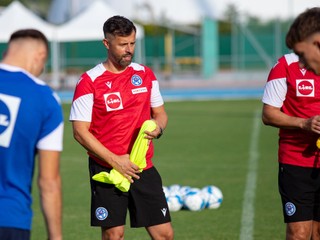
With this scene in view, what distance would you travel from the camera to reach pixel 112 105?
6637 mm

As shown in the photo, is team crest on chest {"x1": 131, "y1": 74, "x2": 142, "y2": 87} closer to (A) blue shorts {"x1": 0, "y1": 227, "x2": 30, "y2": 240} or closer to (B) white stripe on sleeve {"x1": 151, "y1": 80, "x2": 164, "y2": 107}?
(B) white stripe on sleeve {"x1": 151, "y1": 80, "x2": 164, "y2": 107}

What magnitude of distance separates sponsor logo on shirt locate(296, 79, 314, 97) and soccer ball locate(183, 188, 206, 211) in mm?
4205

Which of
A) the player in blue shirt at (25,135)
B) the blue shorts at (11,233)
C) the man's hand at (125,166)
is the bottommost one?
the blue shorts at (11,233)

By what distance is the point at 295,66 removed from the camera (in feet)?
21.0

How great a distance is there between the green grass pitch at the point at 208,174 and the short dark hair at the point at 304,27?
440 cm

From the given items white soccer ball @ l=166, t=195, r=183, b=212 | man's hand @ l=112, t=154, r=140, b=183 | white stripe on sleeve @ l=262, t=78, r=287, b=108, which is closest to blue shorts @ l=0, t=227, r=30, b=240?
man's hand @ l=112, t=154, r=140, b=183

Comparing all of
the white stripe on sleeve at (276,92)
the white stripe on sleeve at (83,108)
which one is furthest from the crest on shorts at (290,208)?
the white stripe on sleeve at (83,108)

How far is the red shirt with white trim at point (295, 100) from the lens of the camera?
251 inches

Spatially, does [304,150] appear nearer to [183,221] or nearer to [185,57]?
[183,221]

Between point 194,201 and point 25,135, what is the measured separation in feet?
20.1

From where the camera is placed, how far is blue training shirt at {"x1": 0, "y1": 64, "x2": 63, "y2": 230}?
4.41m

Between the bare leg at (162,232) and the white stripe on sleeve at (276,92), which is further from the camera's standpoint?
the bare leg at (162,232)

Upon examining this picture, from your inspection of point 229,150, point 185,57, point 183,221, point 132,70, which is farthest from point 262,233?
point 185,57

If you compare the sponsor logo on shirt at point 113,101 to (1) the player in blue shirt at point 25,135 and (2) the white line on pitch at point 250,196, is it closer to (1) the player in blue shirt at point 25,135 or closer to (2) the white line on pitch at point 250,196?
(1) the player in blue shirt at point 25,135
